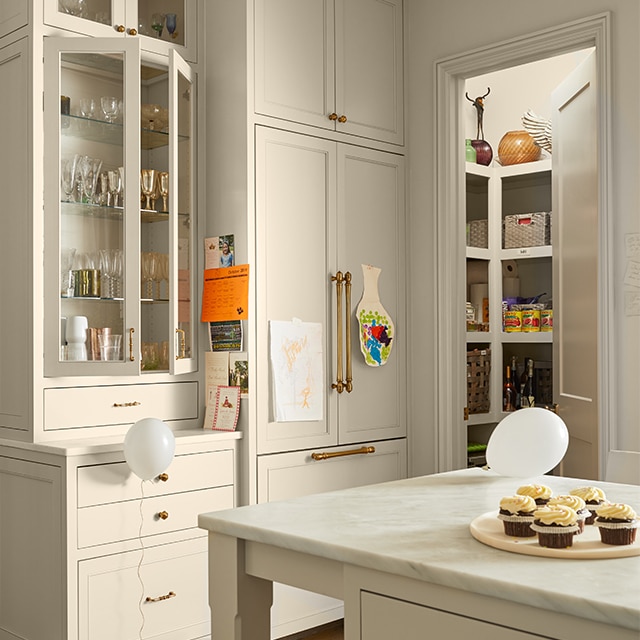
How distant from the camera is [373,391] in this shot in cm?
374

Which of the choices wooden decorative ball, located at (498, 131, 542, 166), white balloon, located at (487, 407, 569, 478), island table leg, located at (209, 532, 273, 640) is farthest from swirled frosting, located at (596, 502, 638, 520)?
wooden decorative ball, located at (498, 131, 542, 166)

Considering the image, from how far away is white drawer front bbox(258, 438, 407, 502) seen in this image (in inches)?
131

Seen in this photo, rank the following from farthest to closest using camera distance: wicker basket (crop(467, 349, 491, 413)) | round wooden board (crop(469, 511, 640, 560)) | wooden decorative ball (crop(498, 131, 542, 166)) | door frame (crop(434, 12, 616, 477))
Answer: wooden decorative ball (crop(498, 131, 542, 166)), wicker basket (crop(467, 349, 491, 413)), door frame (crop(434, 12, 616, 477)), round wooden board (crop(469, 511, 640, 560))

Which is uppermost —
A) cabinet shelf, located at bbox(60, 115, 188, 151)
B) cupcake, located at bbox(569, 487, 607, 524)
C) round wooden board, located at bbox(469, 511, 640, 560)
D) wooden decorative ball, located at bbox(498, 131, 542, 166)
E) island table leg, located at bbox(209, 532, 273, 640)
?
wooden decorative ball, located at bbox(498, 131, 542, 166)

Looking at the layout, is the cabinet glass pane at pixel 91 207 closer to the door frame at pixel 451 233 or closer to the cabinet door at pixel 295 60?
the cabinet door at pixel 295 60

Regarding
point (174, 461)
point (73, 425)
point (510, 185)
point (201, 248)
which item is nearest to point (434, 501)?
point (174, 461)

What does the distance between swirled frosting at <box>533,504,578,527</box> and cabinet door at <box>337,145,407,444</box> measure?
6.99 ft

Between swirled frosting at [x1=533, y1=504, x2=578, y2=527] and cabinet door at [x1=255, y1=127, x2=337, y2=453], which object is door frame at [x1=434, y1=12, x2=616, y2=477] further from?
swirled frosting at [x1=533, y1=504, x2=578, y2=527]

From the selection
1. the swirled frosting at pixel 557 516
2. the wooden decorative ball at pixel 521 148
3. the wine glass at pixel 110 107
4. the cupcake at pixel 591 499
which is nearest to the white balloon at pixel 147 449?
the wine glass at pixel 110 107

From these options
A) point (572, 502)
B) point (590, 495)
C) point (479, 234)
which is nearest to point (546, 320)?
point (479, 234)

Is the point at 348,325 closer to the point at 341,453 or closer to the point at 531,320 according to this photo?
the point at 341,453

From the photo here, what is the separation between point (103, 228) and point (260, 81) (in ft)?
2.82

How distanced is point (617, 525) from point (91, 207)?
223 cm

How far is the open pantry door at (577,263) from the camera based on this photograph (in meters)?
3.48
